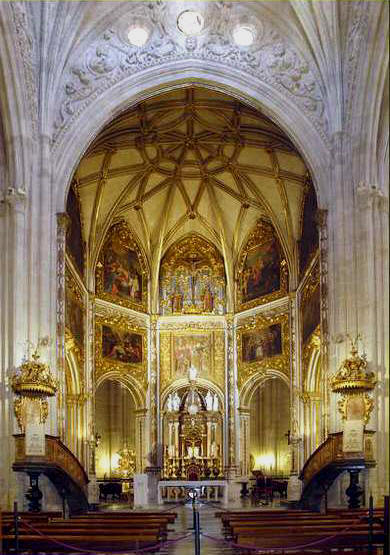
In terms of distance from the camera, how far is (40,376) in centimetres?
2255

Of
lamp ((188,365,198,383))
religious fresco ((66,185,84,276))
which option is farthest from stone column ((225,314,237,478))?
religious fresco ((66,185,84,276))

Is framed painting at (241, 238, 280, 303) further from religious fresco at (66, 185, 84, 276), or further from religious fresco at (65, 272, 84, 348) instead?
religious fresco at (65, 272, 84, 348)

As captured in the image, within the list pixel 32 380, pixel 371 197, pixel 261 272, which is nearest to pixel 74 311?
pixel 261 272

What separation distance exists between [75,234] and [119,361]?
5.20 metres

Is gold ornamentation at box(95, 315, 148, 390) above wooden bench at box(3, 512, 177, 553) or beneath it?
above

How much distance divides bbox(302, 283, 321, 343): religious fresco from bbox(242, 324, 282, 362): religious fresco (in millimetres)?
1936

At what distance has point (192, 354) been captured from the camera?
36531 millimetres

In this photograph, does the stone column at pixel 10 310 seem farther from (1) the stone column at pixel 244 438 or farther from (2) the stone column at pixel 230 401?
(1) the stone column at pixel 244 438

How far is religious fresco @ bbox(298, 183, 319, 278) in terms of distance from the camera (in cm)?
3109

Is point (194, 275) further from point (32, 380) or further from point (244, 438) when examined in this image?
point (32, 380)

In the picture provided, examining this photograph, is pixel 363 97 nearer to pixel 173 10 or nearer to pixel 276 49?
pixel 276 49

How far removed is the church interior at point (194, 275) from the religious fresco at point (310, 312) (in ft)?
0.52

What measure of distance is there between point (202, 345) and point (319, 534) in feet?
74.3

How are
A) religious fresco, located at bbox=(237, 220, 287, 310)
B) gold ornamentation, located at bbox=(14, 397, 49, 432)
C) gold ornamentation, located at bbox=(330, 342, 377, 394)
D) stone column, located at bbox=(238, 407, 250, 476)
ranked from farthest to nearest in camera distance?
stone column, located at bbox=(238, 407, 250, 476) < religious fresco, located at bbox=(237, 220, 287, 310) < gold ornamentation, located at bbox=(14, 397, 49, 432) < gold ornamentation, located at bbox=(330, 342, 377, 394)
